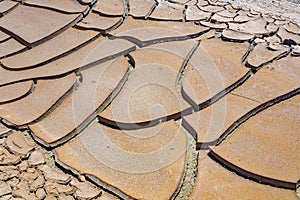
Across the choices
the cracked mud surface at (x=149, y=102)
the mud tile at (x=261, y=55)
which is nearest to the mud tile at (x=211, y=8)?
the cracked mud surface at (x=149, y=102)

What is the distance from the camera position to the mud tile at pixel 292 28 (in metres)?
1.92

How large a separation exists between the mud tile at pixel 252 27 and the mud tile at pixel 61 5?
0.71 metres

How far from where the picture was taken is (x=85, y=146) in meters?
1.43

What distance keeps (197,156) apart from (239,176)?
0.47ft

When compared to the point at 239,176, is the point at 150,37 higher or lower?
higher

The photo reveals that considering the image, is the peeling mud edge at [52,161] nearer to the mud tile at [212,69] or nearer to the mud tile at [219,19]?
the mud tile at [212,69]

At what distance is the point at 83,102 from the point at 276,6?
1.13 m

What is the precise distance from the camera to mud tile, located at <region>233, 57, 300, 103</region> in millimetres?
1576

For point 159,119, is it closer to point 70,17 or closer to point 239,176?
point 239,176

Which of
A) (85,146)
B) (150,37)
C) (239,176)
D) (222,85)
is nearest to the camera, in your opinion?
(239,176)

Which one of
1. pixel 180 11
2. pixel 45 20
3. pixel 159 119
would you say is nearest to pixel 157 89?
pixel 159 119

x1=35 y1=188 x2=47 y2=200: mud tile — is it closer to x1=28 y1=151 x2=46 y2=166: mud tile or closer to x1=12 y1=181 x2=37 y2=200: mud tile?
x1=12 y1=181 x2=37 y2=200: mud tile

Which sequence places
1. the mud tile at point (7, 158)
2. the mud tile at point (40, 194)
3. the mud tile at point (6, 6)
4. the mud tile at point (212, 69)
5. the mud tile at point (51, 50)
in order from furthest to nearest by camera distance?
1. the mud tile at point (6, 6)
2. the mud tile at point (51, 50)
3. the mud tile at point (212, 69)
4. the mud tile at point (7, 158)
5. the mud tile at point (40, 194)

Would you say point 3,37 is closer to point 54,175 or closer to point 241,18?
point 54,175
